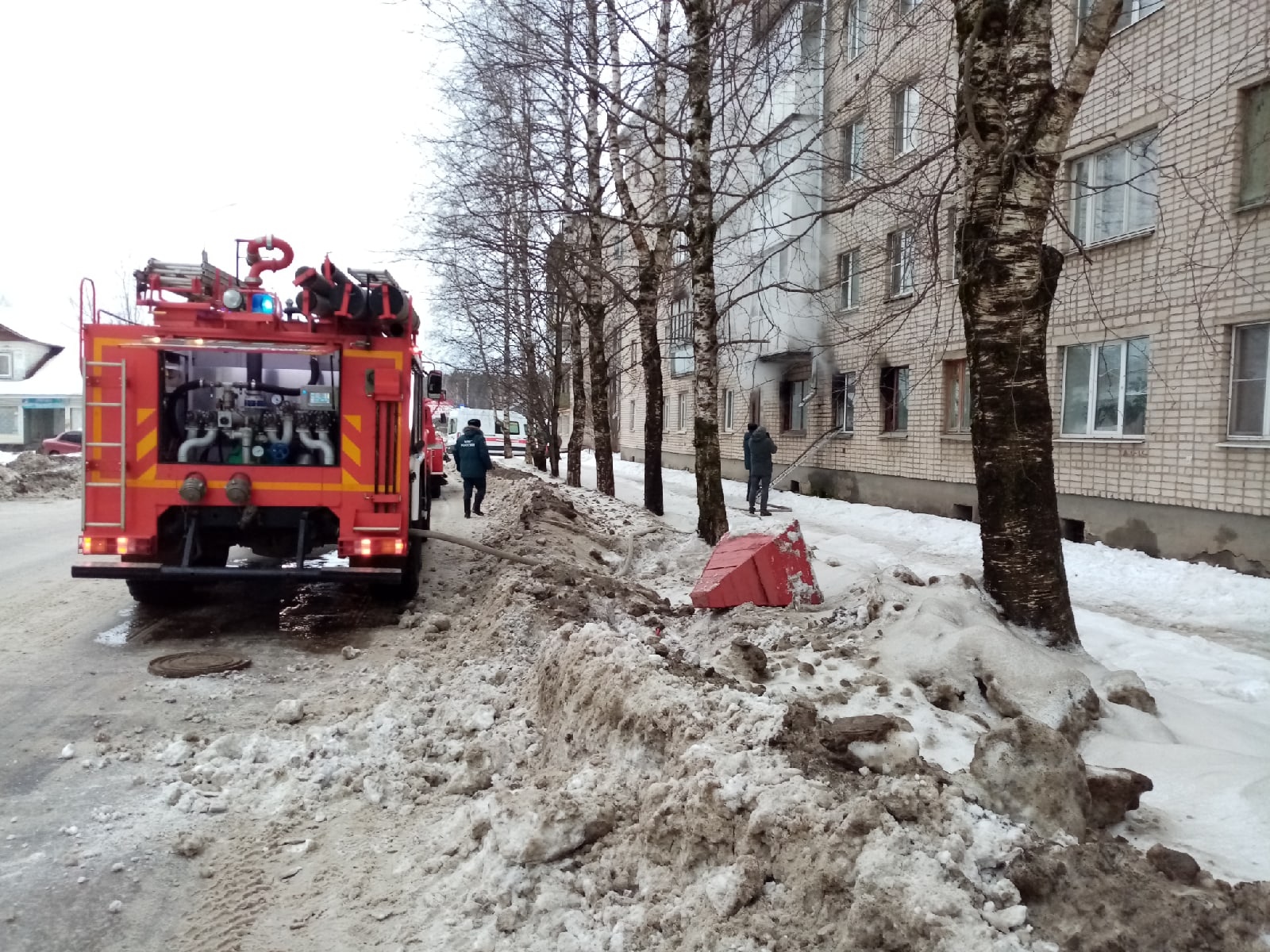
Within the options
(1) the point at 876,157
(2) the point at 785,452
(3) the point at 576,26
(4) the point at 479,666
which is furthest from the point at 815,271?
(4) the point at 479,666

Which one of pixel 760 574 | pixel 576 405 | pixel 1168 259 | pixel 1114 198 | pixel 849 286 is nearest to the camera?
pixel 760 574

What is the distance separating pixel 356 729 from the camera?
4.56 metres

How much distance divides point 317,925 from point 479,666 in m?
2.69

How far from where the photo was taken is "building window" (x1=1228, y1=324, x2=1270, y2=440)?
32.3 ft

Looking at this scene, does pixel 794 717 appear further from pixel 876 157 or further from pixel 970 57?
pixel 876 157

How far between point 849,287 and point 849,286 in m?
0.05

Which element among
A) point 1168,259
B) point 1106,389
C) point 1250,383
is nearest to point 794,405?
point 1106,389

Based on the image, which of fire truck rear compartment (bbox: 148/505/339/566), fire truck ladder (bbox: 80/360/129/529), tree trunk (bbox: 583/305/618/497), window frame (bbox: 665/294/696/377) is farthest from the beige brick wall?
tree trunk (bbox: 583/305/618/497)

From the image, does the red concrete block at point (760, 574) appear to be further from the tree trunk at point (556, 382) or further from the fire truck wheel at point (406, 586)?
the tree trunk at point (556, 382)

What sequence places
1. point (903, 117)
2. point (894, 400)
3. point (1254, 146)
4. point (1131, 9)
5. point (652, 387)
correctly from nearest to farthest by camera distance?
point (1254, 146), point (1131, 9), point (903, 117), point (652, 387), point (894, 400)

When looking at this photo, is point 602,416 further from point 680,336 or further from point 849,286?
point 849,286

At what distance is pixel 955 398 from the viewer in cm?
1565

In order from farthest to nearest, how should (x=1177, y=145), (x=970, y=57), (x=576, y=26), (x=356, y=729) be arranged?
(x=576, y=26)
(x=1177, y=145)
(x=970, y=57)
(x=356, y=729)

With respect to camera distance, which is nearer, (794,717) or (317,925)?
(317,925)
